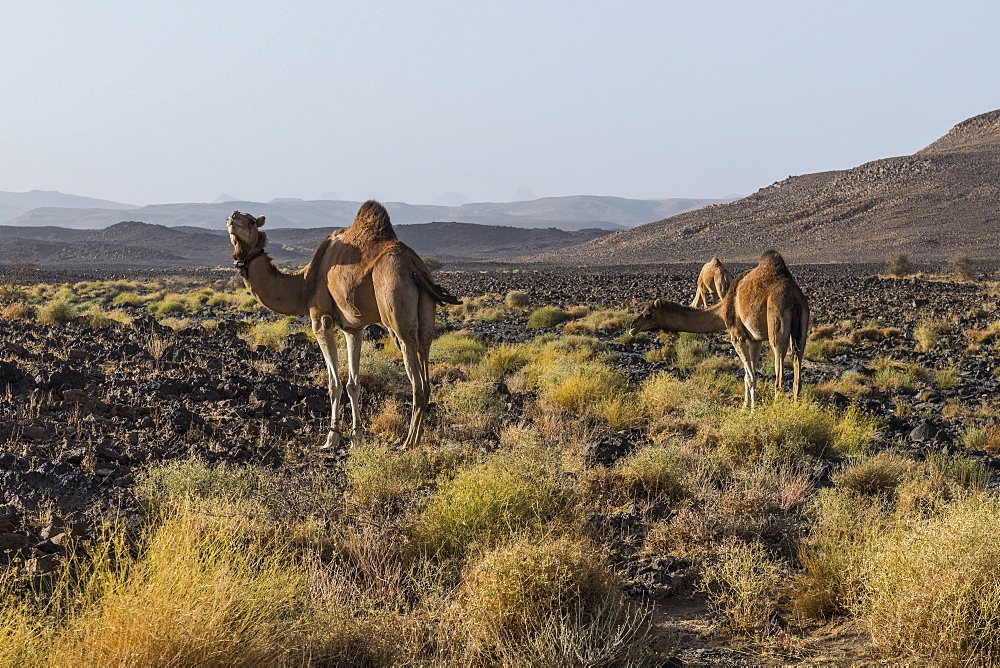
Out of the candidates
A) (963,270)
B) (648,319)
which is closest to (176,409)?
(648,319)

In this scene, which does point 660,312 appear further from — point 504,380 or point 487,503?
point 487,503

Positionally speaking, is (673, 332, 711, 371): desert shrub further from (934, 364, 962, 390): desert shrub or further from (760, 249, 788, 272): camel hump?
(934, 364, 962, 390): desert shrub

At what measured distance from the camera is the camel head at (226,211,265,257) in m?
9.12

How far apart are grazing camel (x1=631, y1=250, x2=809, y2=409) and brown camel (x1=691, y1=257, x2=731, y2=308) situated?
3.45 meters

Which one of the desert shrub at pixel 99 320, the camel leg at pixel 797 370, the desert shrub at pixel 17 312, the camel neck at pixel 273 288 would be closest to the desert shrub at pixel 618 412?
the camel leg at pixel 797 370

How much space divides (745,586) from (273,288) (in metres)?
6.16

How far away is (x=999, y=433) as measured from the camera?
9.23 metres

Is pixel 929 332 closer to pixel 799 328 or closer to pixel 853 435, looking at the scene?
pixel 799 328

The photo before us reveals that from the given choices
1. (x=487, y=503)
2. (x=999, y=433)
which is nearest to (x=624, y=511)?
(x=487, y=503)

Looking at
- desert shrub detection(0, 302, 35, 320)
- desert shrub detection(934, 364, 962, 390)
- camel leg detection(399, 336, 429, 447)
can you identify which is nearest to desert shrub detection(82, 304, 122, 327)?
desert shrub detection(0, 302, 35, 320)

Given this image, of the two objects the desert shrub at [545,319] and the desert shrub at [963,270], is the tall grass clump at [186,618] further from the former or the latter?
the desert shrub at [963,270]

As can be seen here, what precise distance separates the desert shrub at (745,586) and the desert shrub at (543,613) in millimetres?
662

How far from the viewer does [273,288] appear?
30.8ft

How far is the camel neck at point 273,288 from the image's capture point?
9.33m
